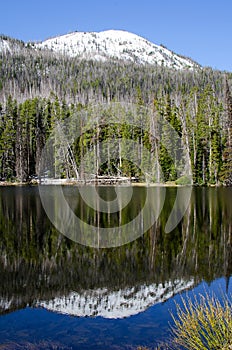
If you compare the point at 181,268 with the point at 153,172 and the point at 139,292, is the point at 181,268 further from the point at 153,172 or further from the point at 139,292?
the point at 153,172

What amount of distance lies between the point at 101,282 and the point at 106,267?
1.45 meters

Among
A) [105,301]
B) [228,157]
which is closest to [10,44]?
[228,157]

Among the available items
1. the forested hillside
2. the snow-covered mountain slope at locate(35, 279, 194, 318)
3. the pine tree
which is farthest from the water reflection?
the forested hillside

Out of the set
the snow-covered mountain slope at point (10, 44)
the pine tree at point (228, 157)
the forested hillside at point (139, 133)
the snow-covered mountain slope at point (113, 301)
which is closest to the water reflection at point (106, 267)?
the snow-covered mountain slope at point (113, 301)

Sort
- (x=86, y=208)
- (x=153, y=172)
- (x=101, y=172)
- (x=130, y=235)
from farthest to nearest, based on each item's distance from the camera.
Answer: (x=101, y=172), (x=153, y=172), (x=86, y=208), (x=130, y=235)

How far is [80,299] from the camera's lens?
9.59m

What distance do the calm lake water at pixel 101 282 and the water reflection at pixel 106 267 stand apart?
22 millimetres

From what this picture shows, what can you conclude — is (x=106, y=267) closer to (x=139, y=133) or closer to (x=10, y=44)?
(x=139, y=133)

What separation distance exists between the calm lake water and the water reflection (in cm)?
2

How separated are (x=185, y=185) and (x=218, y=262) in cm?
3862

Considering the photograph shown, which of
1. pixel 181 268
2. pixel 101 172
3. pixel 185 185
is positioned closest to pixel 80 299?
pixel 181 268

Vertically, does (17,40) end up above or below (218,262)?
above

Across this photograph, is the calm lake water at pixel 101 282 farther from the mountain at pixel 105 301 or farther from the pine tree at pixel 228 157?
the pine tree at pixel 228 157

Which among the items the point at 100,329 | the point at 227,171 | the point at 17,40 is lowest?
the point at 100,329
